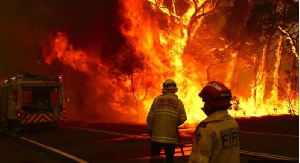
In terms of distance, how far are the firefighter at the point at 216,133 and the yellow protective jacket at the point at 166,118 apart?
8.83 feet

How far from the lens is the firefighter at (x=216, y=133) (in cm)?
258

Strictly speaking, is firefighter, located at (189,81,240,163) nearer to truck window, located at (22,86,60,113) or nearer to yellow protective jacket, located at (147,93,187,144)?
yellow protective jacket, located at (147,93,187,144)

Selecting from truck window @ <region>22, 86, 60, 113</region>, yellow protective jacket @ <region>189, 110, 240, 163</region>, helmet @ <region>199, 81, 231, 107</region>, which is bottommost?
yellow protective jacket @ <region>189, 110, 240, 163</region>

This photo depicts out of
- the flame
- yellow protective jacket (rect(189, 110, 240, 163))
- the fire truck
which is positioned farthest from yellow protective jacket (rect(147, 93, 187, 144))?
the flame

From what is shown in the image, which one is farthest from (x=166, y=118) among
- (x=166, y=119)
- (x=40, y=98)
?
(x=40, y=98)

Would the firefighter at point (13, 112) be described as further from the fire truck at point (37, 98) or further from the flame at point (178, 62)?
the flame at point (178, 62)

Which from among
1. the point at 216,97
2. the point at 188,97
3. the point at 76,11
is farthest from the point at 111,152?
the point at 76,11

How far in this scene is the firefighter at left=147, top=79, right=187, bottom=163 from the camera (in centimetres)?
547

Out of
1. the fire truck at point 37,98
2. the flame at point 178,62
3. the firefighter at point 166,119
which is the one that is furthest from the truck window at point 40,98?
the firefighter at point 166,119

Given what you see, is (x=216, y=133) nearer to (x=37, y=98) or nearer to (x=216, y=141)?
(x=216, y=141)

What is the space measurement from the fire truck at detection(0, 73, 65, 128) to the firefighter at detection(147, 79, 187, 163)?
Answer: 11874mm

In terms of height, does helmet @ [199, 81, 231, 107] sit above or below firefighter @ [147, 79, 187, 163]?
above

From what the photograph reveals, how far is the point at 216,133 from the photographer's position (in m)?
2.62

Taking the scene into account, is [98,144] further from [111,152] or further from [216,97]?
[216,97]
